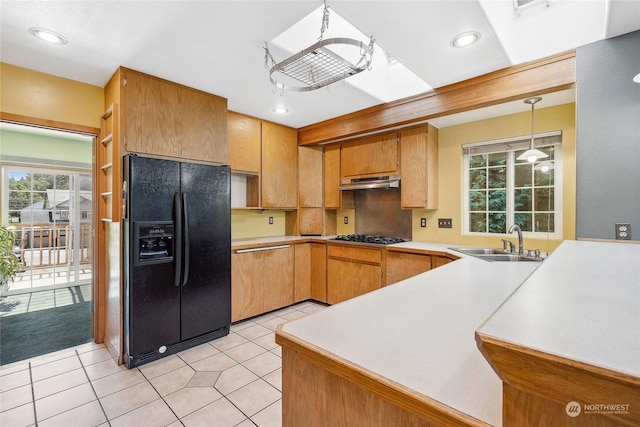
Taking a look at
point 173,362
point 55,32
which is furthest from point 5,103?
point 173,362

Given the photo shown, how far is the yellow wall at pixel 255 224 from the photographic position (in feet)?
12.7

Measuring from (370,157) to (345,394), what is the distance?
10.7ft

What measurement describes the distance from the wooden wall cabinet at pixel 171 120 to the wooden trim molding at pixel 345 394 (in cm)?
225

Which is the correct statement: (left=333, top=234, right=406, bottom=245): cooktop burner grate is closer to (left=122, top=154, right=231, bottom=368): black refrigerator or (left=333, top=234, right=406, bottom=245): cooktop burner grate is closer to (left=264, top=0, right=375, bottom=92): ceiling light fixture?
(left=122, top=154, right=231, bottom=368): black refrigerator

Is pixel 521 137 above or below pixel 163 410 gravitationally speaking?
above

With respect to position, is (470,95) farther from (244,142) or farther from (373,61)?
(244,142)

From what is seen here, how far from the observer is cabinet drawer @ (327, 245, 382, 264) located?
3.42m

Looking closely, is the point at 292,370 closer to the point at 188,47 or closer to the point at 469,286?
the point at 469,286

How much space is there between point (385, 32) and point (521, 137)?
2.07 m

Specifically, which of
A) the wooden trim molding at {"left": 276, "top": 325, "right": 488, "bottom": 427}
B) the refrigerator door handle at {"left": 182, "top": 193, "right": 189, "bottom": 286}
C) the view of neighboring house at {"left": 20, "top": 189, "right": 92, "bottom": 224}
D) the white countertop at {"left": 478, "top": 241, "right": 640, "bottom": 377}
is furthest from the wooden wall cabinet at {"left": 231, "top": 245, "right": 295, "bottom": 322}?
the view of neighboring house at {"left": 20, "top": 189, "right": 92, "bottom": 224}

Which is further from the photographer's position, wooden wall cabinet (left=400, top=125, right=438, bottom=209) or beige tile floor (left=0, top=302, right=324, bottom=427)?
wooden wall cabinet (left=400, top=125, right=438, bottom=209)

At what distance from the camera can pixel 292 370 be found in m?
0.97

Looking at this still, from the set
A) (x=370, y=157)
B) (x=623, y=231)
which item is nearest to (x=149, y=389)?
(x=370, y=157)

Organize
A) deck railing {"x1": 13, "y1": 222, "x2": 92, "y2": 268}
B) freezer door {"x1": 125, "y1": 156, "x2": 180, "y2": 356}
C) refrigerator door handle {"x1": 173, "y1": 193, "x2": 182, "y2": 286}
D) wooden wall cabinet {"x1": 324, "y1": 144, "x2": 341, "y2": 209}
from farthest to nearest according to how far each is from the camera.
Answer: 1. deck railing {"x1": 13, "y1": 222, "x2": 92, "y2": 268}
2. wooden wall cabinet {"x1": 324, "y1": 144, "x2": 341, "y2": 209}
3. refrigerator door handle {"x1": 173, "y1": 193, "x2": 182, "y2": 286}
4. freezer door {"x1": 125, "y1": 156, "x2": 180, "y2": 356}
